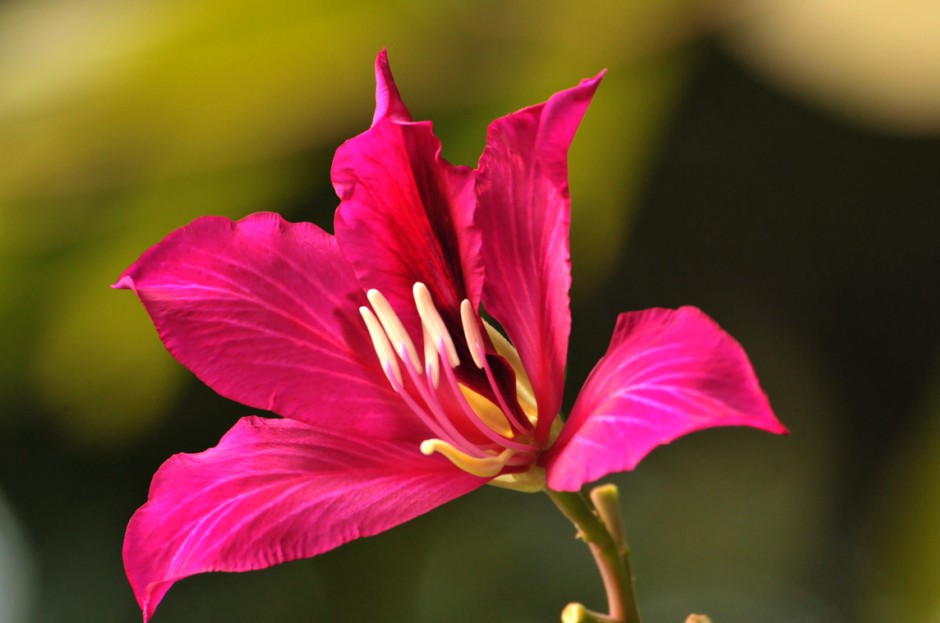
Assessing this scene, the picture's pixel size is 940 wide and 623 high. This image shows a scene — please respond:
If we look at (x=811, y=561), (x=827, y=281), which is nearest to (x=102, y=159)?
(x=827, y=281)

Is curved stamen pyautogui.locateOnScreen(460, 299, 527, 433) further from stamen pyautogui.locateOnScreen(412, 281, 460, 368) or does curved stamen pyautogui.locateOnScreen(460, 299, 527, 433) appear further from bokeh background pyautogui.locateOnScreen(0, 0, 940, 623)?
bokeh background pyautogui.locateOnScreen(0, 0, 940, 623)

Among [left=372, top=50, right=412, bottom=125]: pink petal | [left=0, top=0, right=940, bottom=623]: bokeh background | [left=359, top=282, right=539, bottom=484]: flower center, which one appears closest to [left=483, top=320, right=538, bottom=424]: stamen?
[left=359, top=282, right=539, bottom=484]: flower center

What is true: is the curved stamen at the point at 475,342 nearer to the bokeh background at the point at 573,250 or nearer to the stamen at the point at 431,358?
the stamen at the point at 431,358

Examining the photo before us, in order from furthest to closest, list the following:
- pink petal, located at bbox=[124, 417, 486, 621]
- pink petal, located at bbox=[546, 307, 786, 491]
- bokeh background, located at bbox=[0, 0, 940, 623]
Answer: bokeh background, located at bbox=[0, 0, 940, 623]
pink petal, located at bbox=[124, 417, 486, 621]
pink petal, located at bbox=[546, 307, 786, 491]

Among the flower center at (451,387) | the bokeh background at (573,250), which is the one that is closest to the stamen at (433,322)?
the flower center at (451,387)

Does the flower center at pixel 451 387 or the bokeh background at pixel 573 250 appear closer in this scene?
the flower center at pixel 451 387
